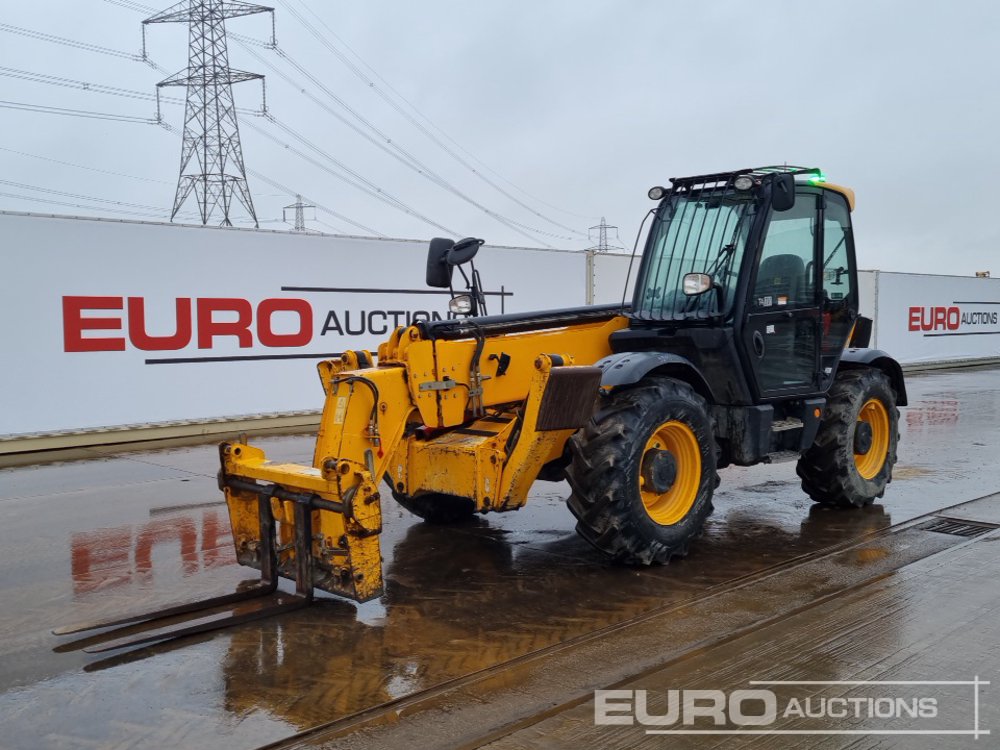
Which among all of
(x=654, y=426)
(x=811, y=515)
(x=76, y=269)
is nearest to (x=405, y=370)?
(x=654, y=426)

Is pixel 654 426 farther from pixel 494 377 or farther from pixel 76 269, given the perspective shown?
pixel 76 269

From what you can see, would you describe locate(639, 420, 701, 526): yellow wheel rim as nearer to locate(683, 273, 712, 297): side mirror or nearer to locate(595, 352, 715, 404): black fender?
locate(595, 352, 715, 404): black fender

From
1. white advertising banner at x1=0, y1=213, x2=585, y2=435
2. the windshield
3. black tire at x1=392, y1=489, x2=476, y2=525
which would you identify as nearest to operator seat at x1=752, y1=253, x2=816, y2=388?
the windshield

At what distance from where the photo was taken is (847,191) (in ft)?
23.5

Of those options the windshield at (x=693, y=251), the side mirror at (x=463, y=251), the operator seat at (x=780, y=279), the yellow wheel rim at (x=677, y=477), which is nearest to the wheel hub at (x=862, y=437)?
the operator seat at (x=780, y=279)

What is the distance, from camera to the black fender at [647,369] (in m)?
5.55

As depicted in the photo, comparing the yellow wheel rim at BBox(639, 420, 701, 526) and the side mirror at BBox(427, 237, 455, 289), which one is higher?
the side mirror at BBox(427, 237, 455, 289)

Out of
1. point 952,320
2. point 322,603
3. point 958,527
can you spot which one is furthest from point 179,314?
point 952,320

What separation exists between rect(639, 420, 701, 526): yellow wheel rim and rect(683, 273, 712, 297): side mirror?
960 mm

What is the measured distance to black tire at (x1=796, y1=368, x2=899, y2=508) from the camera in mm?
7102

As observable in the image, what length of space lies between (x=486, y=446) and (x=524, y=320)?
1060mm

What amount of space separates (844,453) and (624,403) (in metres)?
2.54

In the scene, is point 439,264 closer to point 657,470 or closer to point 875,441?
point 657,470

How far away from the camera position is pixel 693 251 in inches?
261
